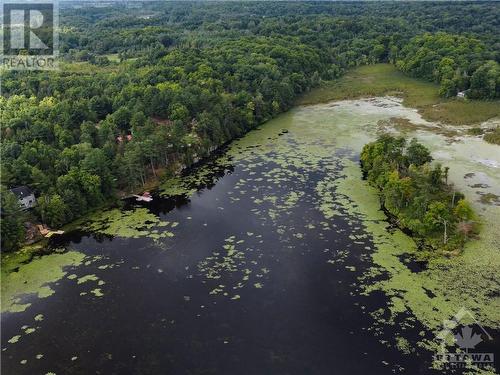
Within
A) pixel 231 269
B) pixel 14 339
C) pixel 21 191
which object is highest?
pixel 21 191

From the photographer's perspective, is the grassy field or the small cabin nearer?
the small cabin

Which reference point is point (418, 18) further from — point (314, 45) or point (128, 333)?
point (128, 333)

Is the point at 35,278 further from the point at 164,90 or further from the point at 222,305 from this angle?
the point at 164,90

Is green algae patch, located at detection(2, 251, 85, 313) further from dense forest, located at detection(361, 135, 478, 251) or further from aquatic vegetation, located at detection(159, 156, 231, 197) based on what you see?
dense forest, located at detection(361, 135, 478, 251)

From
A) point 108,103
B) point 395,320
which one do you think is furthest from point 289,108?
point 395,320

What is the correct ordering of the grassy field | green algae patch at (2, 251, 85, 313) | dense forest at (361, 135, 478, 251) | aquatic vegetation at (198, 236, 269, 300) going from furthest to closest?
the grassy field → dense forest at (361, 135, 478, 251) → aquatic vegetation at (198, 236, 269, 300) → green algae patch at (2, 251, 85, 313)

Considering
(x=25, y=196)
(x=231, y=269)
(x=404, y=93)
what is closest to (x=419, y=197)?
(x=231, y=269)

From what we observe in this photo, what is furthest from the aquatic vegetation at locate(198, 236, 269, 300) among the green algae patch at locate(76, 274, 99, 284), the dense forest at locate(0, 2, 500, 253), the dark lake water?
the dense forest at locate(0, 2, 500, 253)
